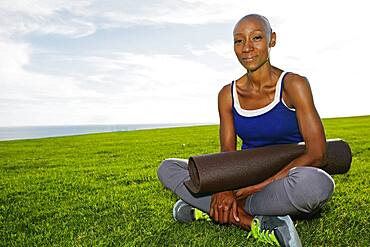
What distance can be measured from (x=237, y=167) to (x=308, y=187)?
57cm

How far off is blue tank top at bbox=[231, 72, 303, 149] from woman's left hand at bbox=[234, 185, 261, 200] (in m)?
0.45

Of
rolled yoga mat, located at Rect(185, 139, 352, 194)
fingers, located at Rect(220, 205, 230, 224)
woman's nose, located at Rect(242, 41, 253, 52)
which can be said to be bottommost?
fingers, located at Rect(220, 205, 230, 224)

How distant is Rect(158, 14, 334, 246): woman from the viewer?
3.25 m

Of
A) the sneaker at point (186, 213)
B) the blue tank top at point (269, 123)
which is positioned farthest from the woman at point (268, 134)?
the sneaker at point (186, 213)

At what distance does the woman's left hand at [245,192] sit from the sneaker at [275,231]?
0.69ft

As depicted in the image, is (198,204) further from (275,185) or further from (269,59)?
(269,59)

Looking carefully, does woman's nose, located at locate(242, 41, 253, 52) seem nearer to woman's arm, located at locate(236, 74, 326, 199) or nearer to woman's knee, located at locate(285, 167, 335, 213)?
woman's arm, located at locate(236, 74, 326, 199)

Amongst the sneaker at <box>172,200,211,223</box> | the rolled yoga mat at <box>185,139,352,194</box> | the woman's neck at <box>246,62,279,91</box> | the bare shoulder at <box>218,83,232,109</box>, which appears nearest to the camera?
the rolled yoga mat at <box>185,139,352,194</box>

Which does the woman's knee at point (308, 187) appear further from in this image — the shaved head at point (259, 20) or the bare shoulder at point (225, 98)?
the shaved head at point (259, 20)

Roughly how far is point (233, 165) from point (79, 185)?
4.26 meters

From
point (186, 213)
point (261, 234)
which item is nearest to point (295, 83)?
point (261, 234)

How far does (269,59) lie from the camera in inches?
145

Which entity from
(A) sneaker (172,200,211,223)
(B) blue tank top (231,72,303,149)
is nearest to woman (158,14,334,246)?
(B) blue tank top (231,72,303,149)

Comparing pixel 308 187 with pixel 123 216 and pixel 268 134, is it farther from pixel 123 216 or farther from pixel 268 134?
pixel 123 216
